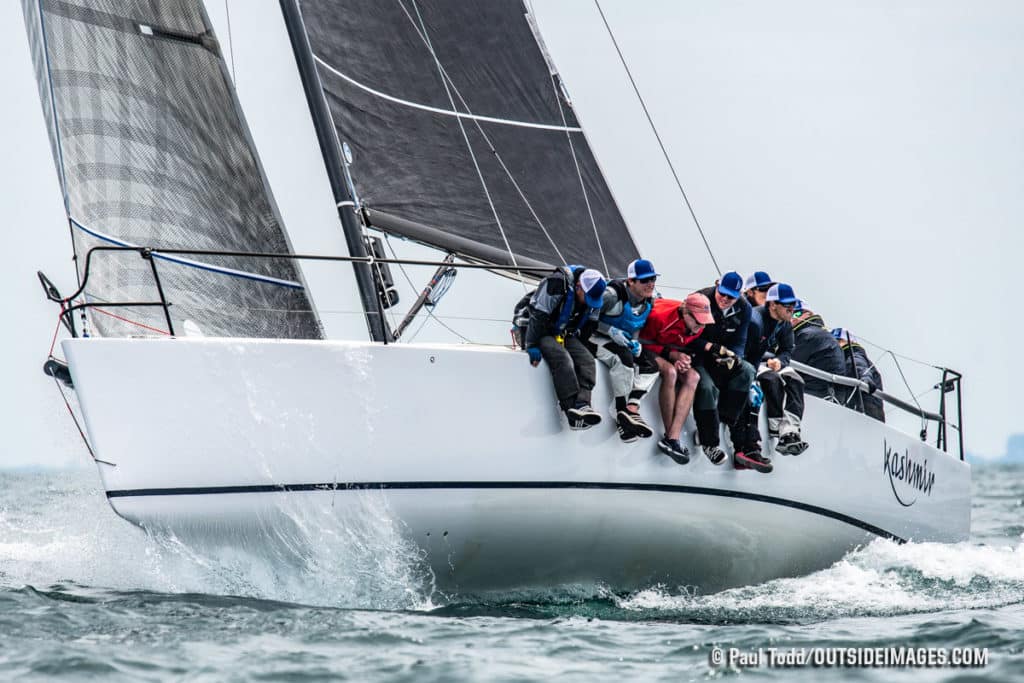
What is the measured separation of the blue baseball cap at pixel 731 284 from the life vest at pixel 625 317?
22.5 inches

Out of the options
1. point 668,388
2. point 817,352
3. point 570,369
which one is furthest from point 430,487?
point 817,352

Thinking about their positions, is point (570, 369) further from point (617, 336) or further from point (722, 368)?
point (722, 368)

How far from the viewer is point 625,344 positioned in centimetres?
694

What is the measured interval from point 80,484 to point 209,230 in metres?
1.63

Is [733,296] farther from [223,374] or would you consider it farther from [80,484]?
[80,484]

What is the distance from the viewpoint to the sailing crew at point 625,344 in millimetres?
6871

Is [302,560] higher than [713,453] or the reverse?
the reverse

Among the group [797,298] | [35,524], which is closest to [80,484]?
[797,298]

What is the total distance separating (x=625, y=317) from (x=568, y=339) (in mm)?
381

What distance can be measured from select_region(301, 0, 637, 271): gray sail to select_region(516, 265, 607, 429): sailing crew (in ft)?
5.22

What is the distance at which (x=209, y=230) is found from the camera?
24.4ft

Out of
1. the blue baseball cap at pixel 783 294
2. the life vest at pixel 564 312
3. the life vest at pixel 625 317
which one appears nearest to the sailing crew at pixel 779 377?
the blue baseball cap at pixel 783 294

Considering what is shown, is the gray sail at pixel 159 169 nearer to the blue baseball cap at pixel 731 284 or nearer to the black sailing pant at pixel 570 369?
the black sailing pant at pixel 570 369

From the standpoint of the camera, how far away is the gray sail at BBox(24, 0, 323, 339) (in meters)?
7.13
